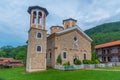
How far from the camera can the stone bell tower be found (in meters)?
26.9

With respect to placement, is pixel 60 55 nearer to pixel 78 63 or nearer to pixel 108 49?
pixel 78 63

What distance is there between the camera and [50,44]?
3225 centimetres

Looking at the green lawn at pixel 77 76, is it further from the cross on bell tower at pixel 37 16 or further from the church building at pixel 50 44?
the cross on bell tower at pixel 37 16

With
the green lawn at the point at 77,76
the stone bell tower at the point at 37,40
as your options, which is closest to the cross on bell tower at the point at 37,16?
the stone bell tower at the point at 37,40

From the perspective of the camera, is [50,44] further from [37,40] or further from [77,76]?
[77,76]

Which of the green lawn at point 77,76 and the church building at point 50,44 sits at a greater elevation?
the church building at point 50,44

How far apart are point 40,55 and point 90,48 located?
12.8 m

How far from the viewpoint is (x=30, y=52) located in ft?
89.1

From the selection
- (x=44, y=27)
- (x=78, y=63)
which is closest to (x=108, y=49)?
(x=78, y=63)

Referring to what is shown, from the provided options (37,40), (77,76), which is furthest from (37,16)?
(77,76)

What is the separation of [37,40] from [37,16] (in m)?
4.45

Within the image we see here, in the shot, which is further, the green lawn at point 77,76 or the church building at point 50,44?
the church building at point 50,44

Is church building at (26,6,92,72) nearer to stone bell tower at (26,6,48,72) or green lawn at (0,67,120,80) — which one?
stone bell tower at (26,6,48,72)

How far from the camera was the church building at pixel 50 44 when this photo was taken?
27.3 m
